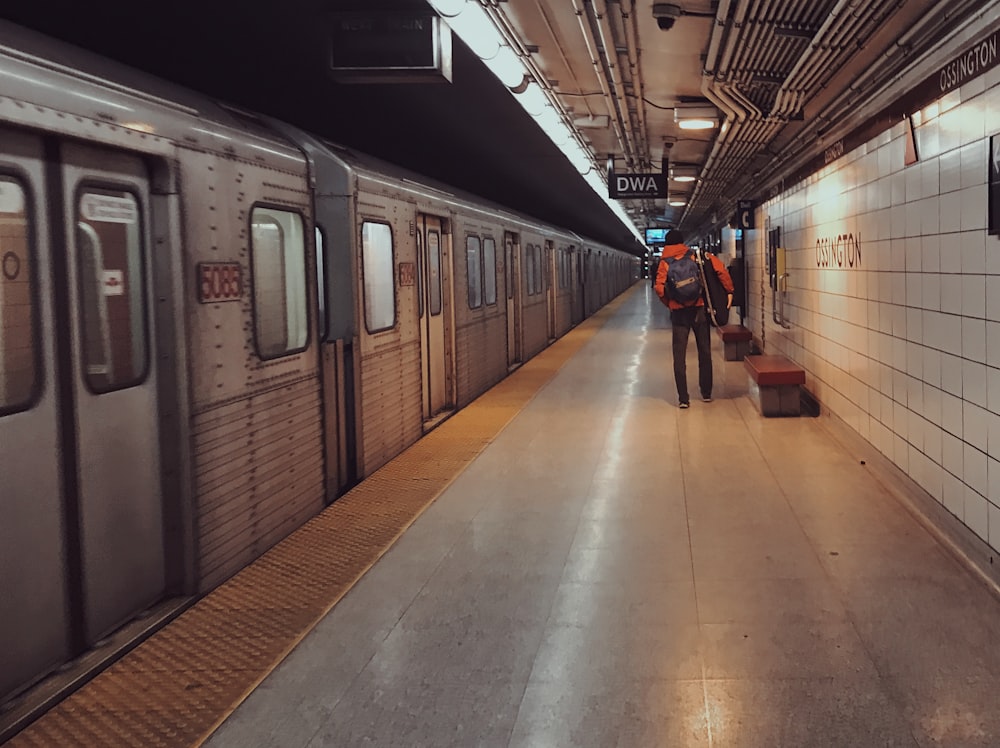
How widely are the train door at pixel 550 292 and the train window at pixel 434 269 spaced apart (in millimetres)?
7538

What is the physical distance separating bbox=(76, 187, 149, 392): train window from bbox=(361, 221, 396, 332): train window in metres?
2.33

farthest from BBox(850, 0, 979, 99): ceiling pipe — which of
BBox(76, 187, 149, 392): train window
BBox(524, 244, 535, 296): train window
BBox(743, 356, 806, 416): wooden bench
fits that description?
BBox(524, 244, 535, 296): train window

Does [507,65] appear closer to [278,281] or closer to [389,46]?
[389,46]

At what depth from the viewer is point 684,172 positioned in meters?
16.5

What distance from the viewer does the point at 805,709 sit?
2.88 m

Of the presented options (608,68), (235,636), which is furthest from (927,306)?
(608,68)

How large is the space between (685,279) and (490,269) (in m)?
2.48

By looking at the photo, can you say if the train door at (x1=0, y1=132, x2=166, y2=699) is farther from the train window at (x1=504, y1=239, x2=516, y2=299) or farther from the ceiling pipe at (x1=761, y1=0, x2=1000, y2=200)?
the train window at (x1=504, y1=239, x2=516, y2=299)

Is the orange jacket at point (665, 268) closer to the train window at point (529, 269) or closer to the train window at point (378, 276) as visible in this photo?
the train window at point (378, 276)

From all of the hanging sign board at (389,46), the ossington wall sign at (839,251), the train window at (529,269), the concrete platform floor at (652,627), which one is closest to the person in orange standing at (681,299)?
the ossington wall sign at (839,251)

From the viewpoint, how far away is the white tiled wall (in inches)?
158

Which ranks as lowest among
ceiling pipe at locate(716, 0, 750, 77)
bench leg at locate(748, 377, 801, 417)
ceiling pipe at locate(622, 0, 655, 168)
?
bench leg at locate(748, 377, 801, 417)

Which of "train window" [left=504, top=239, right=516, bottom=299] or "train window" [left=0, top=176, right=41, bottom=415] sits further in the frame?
"train window" [left=504, top=239, right=516, bottom=299]

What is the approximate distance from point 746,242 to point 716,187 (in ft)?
5.00
